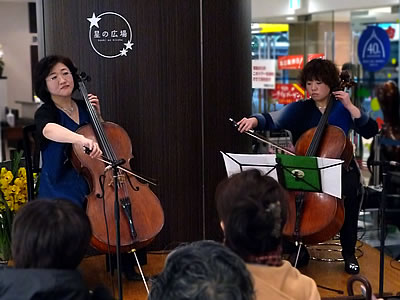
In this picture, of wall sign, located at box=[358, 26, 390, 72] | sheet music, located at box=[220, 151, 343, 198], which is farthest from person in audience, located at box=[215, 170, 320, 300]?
wall sign, located at box=[358, 26, 390, 72]

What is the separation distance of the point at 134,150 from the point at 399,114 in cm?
298

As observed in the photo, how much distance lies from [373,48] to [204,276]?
6.12m

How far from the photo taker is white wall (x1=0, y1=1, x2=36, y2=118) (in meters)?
10.5

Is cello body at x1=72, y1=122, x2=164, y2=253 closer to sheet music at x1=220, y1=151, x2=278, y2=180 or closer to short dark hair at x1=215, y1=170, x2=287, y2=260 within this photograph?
sheet music at x1=220, y1=151, x2=278, y2=180

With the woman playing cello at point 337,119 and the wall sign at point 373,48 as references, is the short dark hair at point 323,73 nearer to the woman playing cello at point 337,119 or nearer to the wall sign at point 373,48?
the woman playing cello at point 337,119

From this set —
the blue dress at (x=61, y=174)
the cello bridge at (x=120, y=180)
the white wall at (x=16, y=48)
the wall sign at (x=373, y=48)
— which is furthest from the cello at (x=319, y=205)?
the white wall at (x=16, y=48)

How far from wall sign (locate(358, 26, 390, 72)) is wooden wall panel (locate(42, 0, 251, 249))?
3551mm

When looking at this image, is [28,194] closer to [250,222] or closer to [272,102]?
[250,222]

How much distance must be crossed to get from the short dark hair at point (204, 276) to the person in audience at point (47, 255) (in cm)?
21

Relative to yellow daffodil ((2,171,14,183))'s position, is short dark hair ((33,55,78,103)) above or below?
above

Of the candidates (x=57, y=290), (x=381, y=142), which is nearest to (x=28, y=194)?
(x=57, y=290)

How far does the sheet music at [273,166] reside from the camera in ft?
9.25

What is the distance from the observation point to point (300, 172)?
9.52 feet

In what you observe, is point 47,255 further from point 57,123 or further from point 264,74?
point 264,74
